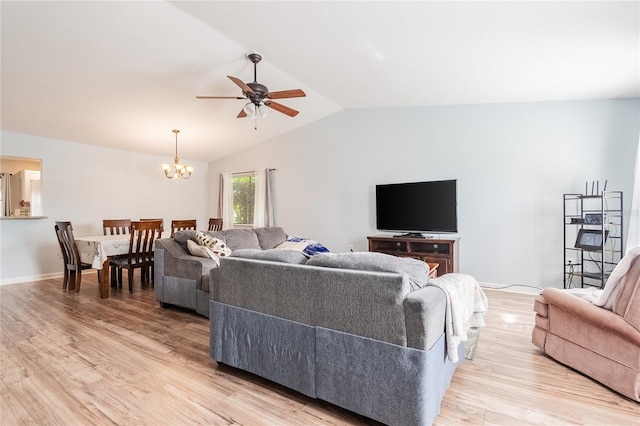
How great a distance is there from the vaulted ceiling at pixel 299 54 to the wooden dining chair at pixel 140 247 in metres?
1.70

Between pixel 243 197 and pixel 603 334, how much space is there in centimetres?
617

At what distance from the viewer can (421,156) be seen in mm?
4836

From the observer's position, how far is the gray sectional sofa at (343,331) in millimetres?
1435

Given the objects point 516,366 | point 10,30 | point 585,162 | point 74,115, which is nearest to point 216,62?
point 10,30

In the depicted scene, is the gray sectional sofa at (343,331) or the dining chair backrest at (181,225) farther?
the dining chair backrest at (181,225)

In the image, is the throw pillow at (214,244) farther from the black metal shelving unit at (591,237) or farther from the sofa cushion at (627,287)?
the black metal shelving unit at (591,237)

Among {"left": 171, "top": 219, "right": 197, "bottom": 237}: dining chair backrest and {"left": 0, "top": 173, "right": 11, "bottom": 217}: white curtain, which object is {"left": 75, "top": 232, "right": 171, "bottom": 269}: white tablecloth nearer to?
{"left": 171, "top": 219, "right": 197, "bottom": 237}: dining chair backrest

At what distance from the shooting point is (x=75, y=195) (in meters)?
5.30

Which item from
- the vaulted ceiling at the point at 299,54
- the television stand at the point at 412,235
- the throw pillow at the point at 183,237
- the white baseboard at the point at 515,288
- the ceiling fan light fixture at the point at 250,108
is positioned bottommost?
the white baseboard at the point at 515,288

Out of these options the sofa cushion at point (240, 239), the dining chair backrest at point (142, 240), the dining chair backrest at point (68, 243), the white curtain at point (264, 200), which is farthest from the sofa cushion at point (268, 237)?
the dining chair backrest at point (68, 243)

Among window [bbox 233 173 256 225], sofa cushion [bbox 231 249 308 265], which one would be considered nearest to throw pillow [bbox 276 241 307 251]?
sofa cushion [bbox 231 249 308 265]

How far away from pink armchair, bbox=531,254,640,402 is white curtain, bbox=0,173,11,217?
8.46 m

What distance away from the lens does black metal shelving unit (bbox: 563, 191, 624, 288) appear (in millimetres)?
3521

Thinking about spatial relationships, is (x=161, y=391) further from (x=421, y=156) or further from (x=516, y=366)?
(x=421, y=156)
